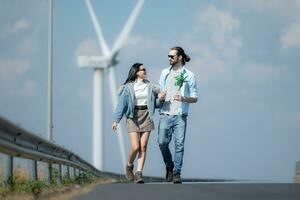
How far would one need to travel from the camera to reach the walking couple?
12.9 meters

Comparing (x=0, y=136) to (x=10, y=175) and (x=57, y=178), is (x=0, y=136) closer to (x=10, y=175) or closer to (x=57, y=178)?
(x=10, y=175)

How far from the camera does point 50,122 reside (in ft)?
85.2

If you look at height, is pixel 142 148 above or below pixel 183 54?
below

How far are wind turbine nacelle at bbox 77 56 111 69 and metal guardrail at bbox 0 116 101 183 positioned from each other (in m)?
25.7

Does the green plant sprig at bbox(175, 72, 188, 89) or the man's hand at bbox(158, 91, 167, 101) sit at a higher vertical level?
the green plant sprig at bbox(175, 72, 188, 89)

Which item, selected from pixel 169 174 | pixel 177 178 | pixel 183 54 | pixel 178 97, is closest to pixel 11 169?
pixel 177 178

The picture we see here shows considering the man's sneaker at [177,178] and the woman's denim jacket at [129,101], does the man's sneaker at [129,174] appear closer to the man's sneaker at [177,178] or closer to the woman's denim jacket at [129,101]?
the woman's denim jacket at [129,101]

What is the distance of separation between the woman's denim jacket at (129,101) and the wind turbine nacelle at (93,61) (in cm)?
2416

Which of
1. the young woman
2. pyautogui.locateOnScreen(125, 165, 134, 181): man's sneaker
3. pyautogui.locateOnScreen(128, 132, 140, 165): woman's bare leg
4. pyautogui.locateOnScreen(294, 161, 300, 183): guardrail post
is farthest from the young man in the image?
pyautogui.locateOnScreen(294, 161, 300, 183): guardrail post

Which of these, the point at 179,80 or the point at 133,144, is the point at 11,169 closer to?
the point at 179,80

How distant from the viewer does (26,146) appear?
29.3 feet

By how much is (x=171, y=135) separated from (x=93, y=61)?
93.9ft

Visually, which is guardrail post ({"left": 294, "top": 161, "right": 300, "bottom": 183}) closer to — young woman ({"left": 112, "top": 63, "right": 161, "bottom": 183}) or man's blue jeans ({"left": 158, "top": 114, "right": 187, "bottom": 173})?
man's blue jeans ({"left": 158, "top": 114, "right": 187, "bottom": 173})

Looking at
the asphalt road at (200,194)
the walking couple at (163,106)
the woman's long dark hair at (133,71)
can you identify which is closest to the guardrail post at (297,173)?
the walking couple at (163,106)
